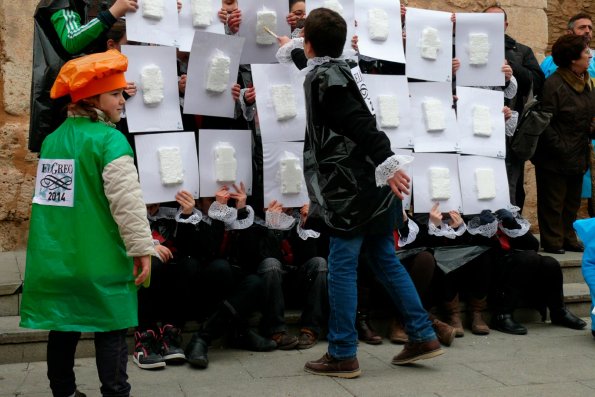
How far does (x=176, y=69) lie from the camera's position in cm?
478

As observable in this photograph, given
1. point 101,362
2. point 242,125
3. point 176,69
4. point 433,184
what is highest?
point 176,69

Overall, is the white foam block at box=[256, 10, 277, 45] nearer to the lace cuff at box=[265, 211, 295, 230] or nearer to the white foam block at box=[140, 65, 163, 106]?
the white foam block at box=[140, 65, 163, 106]

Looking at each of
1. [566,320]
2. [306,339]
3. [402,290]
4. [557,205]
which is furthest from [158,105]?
[557,205]

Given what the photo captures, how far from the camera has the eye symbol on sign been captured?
3354mm

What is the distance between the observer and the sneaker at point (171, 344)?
14.5 ft

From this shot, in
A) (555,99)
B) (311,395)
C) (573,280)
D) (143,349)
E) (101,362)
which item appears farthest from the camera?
(555,99)

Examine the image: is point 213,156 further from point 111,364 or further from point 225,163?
point 111,364

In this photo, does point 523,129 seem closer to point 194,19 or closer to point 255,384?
point 194,19

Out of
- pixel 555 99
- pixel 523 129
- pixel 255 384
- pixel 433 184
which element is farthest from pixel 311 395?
pixel 555 99

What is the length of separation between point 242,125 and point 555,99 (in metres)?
2.84

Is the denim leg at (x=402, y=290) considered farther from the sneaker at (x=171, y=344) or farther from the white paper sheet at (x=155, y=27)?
the white paper sheet at (x=155, y=27)

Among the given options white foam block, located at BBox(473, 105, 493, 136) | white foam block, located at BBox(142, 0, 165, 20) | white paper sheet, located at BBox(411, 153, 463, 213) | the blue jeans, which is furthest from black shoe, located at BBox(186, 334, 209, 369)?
white foam block, located at BBox(473, 105, 493, 136)

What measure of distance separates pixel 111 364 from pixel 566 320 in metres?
3.19

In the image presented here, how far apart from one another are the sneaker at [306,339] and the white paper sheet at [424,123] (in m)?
1.27
